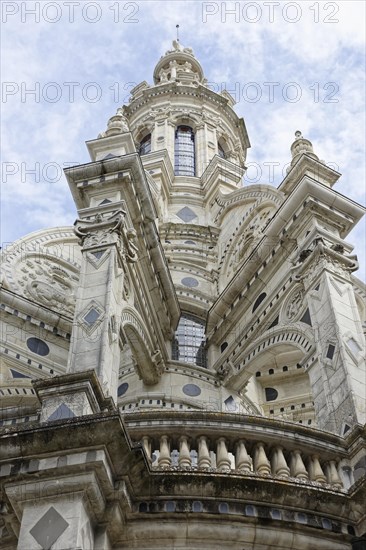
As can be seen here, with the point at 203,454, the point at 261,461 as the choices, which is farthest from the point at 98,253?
the point at 261,461

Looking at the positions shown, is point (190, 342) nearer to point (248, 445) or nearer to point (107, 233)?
point (107, 233)

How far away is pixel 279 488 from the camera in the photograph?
11.6 m

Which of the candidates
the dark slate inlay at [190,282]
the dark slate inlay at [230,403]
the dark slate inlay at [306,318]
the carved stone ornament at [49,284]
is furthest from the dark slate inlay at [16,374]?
the dark slate inlay at [190,282]

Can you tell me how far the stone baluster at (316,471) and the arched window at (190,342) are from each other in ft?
36.0

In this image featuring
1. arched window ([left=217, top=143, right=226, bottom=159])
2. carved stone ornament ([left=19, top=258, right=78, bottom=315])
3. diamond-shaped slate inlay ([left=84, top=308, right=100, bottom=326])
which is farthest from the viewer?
arched window ([left=217, top=143, right=226, bottom=159])

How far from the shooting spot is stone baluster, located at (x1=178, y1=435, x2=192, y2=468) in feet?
40.7

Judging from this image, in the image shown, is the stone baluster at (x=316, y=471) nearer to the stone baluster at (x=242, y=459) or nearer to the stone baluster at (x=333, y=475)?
the stone baluster at (x=333, y=475)

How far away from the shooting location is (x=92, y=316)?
53.3 feet

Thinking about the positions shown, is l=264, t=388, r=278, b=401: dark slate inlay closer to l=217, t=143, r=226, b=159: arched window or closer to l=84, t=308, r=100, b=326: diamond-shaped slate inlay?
l=84, t=308, r=100, b=326: diamond-shaped slate inlay

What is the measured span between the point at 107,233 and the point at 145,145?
2271 cm

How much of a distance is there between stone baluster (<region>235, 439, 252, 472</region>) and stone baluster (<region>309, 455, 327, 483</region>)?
92cm

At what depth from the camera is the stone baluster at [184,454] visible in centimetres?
1241

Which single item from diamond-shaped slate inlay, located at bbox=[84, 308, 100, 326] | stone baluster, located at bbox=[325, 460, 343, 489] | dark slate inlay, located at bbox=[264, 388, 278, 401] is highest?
dark slate inlay, located at bbox=[264, 388, 278, 401]

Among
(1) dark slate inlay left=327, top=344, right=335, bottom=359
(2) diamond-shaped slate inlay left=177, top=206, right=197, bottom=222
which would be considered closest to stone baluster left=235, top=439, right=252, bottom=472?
(1) dark slate inlay left=327, top=344, right=335, bottom=359
